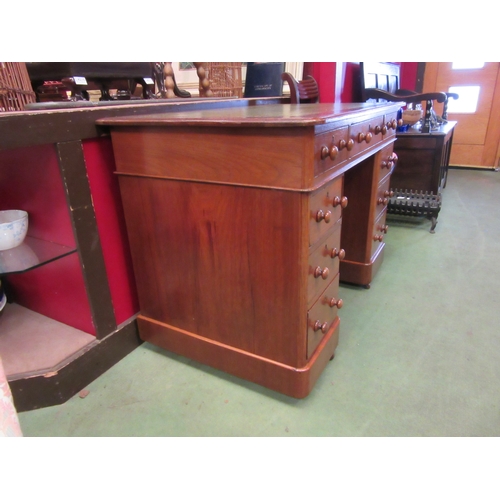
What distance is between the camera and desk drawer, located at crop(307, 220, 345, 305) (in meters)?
1.00

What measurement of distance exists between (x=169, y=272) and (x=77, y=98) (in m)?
0.89

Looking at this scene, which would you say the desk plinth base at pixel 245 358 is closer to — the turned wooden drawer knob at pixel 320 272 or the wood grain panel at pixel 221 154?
the turned wooden drawer knob at pixel 320 272

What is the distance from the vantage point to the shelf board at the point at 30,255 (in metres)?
1.09

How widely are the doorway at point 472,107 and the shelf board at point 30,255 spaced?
14.5 feet

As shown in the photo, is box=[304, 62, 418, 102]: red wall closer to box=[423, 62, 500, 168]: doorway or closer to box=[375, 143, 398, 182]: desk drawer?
box=[375, 143, 398, 182]: desk drawer

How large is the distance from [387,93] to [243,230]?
2.27 m

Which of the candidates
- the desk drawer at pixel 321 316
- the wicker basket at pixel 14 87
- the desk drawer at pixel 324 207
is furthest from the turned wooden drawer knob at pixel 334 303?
the wicker basket at pixel 14 87

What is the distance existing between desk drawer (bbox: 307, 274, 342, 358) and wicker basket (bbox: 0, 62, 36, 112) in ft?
3.79

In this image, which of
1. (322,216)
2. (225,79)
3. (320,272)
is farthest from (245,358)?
(225,79)

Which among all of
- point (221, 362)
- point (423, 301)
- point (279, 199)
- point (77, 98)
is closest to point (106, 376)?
point (221, 362)

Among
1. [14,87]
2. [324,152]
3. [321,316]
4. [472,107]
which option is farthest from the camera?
[472,107]

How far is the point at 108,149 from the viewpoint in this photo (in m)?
1.17

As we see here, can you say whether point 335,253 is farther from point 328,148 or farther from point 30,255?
point 30,255

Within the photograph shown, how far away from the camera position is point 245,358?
1.14 m
